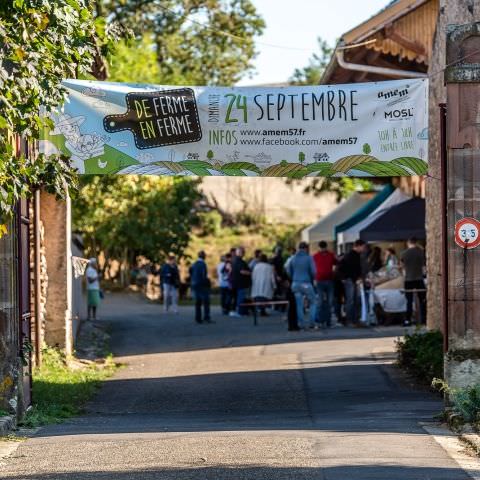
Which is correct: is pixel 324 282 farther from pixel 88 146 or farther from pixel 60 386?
pixel 88 146

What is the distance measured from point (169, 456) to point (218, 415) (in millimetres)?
3802

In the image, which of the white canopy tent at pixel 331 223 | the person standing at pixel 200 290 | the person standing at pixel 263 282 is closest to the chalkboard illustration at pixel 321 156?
the person standing at pixel 200 290

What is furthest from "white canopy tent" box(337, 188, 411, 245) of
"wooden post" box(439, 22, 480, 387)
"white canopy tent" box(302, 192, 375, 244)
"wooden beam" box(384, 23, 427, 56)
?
"wooden post" box(439, 22, 480, 387)

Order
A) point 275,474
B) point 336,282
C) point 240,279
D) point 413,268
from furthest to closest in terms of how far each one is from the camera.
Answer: point 240,279
point 336,282
point 413,268
point 275,474

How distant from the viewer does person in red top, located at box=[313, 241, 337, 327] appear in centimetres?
2564

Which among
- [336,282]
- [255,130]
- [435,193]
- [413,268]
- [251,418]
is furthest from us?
[336,282]

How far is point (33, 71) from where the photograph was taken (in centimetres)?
1015

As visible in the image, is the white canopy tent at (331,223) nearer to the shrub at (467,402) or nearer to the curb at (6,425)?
the shrub at (467,402)

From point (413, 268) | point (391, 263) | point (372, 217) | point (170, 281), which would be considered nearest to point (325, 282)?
point (413, 268)

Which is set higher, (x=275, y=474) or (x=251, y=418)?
(x=275, y=474)

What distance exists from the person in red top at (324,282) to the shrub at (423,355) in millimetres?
7651

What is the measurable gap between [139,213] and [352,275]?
703 inches

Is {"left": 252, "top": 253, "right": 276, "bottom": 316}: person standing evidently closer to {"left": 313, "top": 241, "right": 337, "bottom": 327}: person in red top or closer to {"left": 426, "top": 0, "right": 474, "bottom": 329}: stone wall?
{"left": 313, "top": 241, "right": 337, "bottom": 327}: person in red top

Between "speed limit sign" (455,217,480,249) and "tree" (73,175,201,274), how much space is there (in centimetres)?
2860
